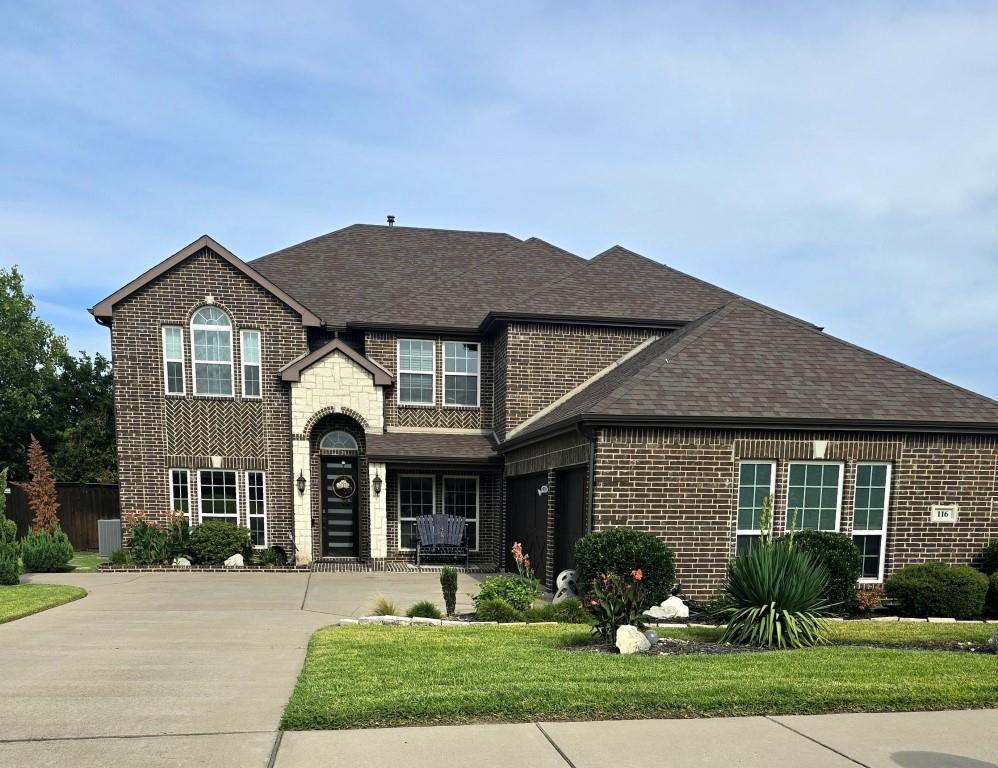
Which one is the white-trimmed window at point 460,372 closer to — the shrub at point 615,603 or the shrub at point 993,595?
the shrub at point 615,603

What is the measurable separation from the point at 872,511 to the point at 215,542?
13612 millimetres

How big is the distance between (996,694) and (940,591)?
4.78 m

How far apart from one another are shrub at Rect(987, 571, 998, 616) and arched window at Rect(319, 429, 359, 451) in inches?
519

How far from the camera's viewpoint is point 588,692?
5.19 m

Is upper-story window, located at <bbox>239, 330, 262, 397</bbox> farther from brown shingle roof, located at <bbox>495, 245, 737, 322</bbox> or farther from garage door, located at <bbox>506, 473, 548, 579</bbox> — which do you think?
garage door, located at <bbox>506, 473, 548, 579</bbox>

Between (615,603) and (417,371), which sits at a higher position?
(417,371)

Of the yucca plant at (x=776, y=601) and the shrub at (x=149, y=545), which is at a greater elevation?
the yucca plant at (x=776, y=601)

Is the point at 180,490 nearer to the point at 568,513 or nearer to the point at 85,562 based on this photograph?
the point at 85,562

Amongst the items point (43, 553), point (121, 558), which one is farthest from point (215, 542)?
point (43, 553)

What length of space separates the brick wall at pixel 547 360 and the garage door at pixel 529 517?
5.16 ft

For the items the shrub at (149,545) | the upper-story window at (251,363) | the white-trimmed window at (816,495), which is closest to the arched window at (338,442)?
the upper-story window at (251,363)

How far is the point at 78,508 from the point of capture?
63.2 ft

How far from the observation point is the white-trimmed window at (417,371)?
16.5 metres

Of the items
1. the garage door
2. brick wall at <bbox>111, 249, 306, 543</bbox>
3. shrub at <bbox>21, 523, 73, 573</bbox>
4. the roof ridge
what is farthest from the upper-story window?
the roof ridge
